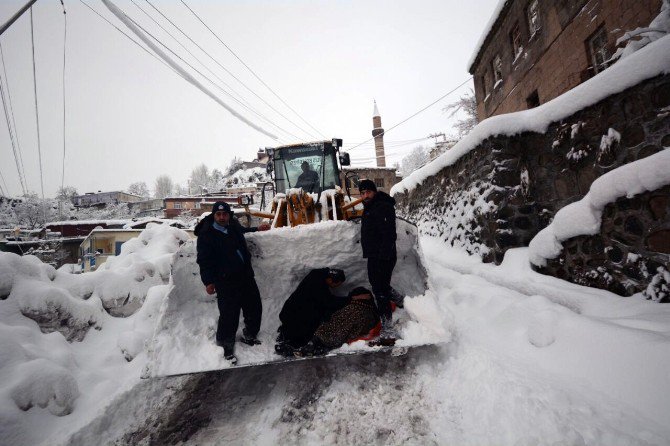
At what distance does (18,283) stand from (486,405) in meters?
5.21

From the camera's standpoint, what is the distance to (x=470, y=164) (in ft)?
19.4

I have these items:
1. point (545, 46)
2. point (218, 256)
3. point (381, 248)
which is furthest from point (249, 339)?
point (545, 46)

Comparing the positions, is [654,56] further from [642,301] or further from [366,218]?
[366,218]

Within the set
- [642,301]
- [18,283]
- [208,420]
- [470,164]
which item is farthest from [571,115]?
[18,283]

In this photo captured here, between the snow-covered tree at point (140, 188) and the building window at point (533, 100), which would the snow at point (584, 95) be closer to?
the building window at point (533, 100)

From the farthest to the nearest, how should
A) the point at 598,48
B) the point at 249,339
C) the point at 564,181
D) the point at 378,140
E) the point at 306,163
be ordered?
the point at 378,140 < the point at 598,48 < the point at 306,163 < the point at 564,181 < the point at 249,339

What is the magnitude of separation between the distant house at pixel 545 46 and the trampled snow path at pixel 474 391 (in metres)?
6.08

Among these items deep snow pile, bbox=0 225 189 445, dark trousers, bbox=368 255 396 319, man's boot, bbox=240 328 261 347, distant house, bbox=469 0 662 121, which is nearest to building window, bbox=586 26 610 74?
distant house, bbox=469 0 662 121

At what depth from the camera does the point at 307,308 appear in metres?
3.28

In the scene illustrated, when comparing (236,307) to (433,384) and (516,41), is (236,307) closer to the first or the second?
(433,384)

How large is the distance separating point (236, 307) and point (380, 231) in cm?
179

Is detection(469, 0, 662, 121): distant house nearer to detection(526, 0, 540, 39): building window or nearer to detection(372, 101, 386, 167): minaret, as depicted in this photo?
detection(526, 0, 540, 39): building window

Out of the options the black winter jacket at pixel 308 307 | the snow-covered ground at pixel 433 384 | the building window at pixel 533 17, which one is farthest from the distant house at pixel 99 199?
the black winter jacket at pixel 308 307

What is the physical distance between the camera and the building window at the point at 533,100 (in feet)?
37.7
